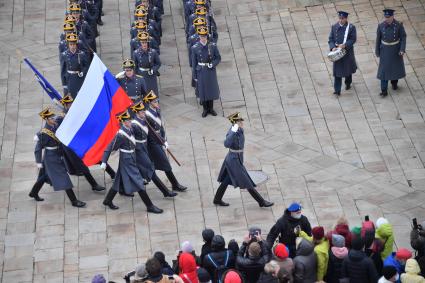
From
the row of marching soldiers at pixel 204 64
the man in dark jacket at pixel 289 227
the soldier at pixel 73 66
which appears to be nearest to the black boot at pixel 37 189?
the soldier at pixel 73 66

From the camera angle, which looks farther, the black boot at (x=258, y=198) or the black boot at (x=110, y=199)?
the black boot at (x=110, y=199)

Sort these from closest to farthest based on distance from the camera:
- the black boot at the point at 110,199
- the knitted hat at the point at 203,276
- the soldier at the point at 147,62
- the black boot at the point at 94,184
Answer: the knitted hat at the point at 203,276
the black boot at the point at 110,199
the black boot at the point at 94,184
the soldier at the point at 147,62

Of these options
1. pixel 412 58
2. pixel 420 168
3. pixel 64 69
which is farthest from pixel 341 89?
pixel 64 69

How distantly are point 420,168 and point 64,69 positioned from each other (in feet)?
24.9

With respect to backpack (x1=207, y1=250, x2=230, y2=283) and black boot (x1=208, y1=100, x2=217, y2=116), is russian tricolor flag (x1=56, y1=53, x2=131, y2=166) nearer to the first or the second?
black boot (x1=208, y1=100, x2=217, y2=116)

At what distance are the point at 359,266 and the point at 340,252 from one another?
1.85ft

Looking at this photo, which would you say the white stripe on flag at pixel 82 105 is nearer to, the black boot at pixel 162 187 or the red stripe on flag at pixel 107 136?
the red stripe on flag at pixel 107 136

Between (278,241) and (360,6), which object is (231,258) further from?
(360,6)

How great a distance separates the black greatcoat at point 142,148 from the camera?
70.6 ft

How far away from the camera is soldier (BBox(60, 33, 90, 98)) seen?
25.0 m

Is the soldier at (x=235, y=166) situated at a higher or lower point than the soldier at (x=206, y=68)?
higher

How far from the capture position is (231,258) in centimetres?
1764

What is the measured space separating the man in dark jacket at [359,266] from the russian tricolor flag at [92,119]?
5.87 metres

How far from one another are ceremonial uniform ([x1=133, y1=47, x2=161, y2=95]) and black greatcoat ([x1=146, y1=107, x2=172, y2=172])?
10.5ft
